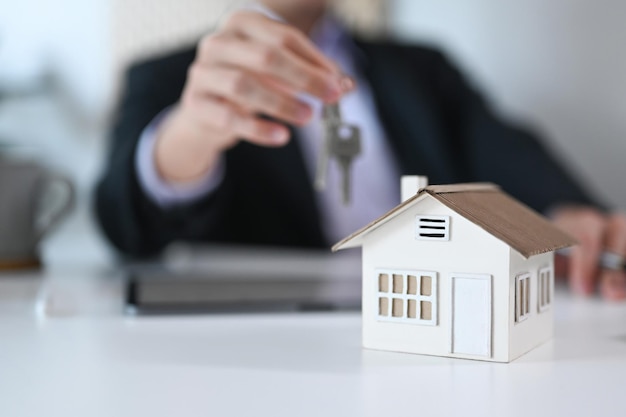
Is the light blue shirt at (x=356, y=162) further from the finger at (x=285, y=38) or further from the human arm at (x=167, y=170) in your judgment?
the finger at (x=285, y=38)

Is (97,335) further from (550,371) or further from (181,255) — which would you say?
(181,255)

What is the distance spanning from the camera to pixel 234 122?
63cm

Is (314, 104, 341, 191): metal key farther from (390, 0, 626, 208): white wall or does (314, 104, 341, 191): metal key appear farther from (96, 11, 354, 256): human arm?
(390, 0, 626, 208): white wall

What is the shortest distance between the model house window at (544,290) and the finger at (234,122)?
0.84ft

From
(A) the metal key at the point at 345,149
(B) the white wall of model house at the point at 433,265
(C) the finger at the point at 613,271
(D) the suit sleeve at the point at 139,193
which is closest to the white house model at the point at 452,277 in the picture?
(B) the white wall of model house at the point at 433,265

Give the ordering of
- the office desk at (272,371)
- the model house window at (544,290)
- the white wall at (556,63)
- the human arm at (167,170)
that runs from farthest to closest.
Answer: the white wall at (556,63), the human arm at (167,170), the model house window at (544,290), the office desk at (272,371)

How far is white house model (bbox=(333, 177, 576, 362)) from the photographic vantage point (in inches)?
16.1

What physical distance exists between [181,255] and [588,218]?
663 millimetres

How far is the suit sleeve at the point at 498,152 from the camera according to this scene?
99 centimetres

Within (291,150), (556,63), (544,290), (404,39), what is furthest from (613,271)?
(404,39)

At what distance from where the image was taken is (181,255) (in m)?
1.15

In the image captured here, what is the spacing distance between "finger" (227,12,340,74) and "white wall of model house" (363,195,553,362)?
181mm

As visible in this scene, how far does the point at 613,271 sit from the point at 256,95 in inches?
15.5

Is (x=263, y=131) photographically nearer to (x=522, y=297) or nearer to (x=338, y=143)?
(x=338, y=143)
